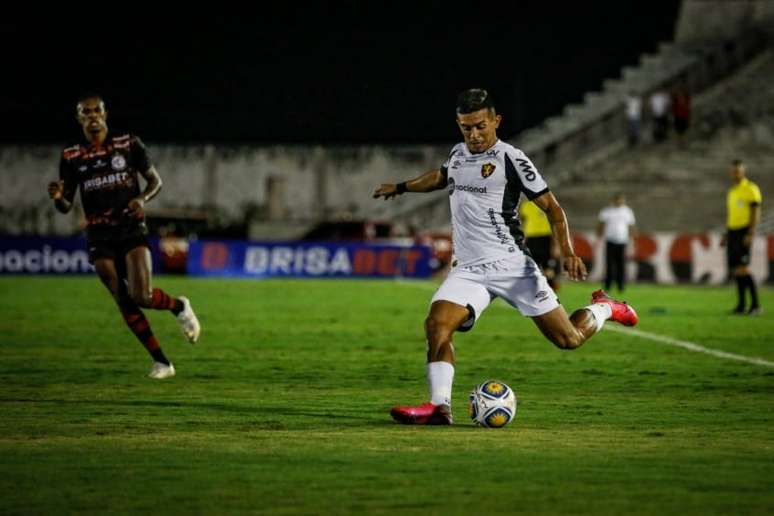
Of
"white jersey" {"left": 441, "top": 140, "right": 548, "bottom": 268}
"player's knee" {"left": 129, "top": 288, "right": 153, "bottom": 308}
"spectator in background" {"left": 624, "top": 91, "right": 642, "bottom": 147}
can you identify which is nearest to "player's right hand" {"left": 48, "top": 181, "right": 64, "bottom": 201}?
"player's knee" {"left": 129, "top": 288, "right": 153, "bottom": 308}

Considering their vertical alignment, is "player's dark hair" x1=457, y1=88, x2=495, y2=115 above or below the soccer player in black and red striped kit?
above

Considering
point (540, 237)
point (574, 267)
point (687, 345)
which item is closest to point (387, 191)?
point (574, 267)

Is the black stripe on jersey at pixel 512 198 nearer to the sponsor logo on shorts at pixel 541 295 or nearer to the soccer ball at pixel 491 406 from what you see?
the sponsor logo on shorts at pixel 541 295

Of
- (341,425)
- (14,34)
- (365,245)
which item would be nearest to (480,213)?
(341,425)

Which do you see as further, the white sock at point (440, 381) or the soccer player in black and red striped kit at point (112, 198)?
the soccer player in black and red striped kit at point (112, 198)

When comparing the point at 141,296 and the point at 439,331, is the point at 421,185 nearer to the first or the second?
the point at 439,331

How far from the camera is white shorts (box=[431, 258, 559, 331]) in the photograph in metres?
9.98

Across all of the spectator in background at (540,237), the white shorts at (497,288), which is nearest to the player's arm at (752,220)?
the spectator in background at (540,237)

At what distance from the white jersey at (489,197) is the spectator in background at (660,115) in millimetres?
37530

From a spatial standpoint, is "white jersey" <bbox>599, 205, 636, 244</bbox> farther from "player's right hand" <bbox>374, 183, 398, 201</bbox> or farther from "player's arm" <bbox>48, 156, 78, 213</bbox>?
"player's right hand" <bbox>374, 183, 398, 201</bbox>

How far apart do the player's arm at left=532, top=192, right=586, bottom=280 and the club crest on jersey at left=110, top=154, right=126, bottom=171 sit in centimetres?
424

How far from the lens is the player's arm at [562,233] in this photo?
32.7ft

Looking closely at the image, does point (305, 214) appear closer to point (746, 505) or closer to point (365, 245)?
point (365, 245)

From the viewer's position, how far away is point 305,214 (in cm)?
5722
